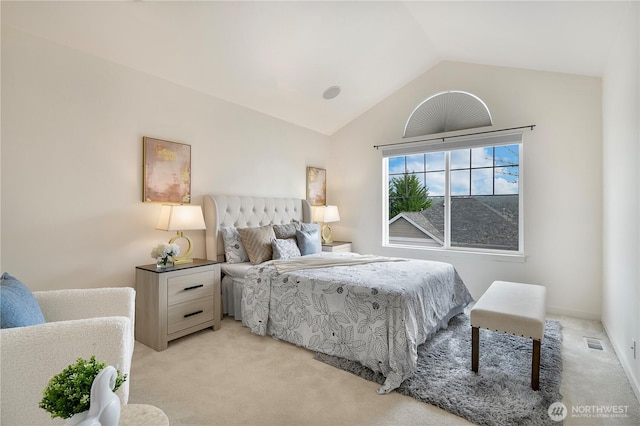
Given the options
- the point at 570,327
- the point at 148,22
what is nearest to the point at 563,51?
the point at 570,327

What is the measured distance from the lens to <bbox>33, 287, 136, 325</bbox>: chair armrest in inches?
67.0

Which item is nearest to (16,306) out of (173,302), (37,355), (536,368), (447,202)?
(37,355)

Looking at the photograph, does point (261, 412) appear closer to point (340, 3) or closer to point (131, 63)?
point (131, 63)

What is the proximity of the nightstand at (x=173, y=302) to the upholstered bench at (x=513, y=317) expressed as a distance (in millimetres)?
2312

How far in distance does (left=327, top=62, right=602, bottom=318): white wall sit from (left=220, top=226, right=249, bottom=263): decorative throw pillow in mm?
2530

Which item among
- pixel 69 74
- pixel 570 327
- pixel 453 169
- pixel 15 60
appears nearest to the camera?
pixel 15 60

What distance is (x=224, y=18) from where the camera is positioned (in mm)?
2646

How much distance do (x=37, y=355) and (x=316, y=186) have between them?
4.16 metres

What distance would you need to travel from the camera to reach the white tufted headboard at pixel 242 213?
11.3ft

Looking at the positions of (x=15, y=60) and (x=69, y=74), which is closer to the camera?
(x=15, y=60)

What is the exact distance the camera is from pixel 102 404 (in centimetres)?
81

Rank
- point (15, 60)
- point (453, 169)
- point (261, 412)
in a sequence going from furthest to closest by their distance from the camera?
1. point (453, 169)
2. point (15, 60)
3. point (261, 412)

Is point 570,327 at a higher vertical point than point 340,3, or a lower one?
lower

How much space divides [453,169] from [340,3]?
2.62 meters
